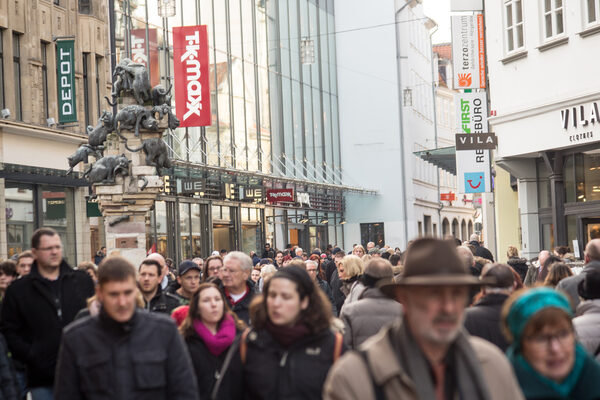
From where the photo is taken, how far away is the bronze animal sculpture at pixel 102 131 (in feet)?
69.8

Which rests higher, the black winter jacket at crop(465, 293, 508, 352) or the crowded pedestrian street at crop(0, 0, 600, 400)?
the crowded pedestrian street at crop(0, 0, 600, 400)

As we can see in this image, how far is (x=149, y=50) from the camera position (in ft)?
122

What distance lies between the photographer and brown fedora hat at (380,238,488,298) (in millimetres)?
3719

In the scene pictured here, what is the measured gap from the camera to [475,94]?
30.5m

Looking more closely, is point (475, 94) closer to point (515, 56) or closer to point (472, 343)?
point (515, 56)

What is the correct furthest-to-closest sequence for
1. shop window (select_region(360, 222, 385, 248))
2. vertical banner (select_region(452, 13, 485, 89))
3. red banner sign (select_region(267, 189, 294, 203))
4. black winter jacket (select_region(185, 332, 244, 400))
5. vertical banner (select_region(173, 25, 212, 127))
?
shop window (select_region(360, 222, 385, 248)) < red banner sign (select_region(267, 189, 294, 203)) < vertical banner (select_region(173, 25, 212, 127)) < vertical banner (select_region(452, 13, 485, 89)) < black winter jacket (select_region(185, 332, 244, 400))

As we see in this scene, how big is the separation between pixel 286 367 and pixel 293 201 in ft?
132

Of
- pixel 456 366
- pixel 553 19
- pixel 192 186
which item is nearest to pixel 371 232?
pixel 192 186

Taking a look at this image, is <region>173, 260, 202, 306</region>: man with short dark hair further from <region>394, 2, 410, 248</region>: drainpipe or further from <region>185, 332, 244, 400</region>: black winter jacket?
<region>394, 2, 410, 248</region>: drainpipe

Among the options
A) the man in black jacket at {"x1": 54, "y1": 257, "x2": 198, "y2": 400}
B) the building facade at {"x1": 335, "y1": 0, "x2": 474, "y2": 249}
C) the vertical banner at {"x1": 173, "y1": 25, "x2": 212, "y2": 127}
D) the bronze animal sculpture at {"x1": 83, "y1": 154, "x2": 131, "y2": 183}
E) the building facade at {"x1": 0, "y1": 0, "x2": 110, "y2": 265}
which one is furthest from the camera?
the building facade at {"x1": 335, "y1": 0, "x2": 474, "y2": 249}

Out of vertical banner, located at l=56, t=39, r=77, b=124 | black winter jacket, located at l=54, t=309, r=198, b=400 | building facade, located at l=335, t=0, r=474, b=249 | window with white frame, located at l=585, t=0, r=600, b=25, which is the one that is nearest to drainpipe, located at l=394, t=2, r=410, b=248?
building facade, located at l=335, t=0, r=474, b=249

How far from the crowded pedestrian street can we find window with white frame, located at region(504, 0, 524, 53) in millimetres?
50

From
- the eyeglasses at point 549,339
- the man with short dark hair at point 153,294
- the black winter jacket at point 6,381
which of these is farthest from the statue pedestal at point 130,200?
the eyeglasses at point 549,339

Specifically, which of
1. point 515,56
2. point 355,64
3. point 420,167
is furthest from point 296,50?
point 515,56
